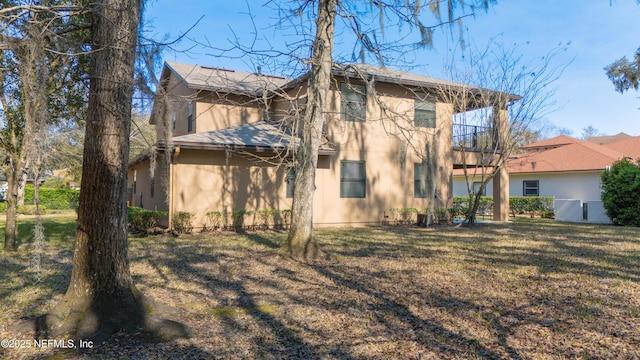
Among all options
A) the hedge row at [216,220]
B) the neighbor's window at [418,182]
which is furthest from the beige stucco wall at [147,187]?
the neighbor's window at [418,182]

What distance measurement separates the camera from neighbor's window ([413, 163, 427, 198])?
1620 cm

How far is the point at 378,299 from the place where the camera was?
567cm

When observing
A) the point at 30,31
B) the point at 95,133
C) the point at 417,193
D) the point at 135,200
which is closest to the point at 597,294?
the point at 95,133

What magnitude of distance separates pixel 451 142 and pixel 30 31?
14.8 metres

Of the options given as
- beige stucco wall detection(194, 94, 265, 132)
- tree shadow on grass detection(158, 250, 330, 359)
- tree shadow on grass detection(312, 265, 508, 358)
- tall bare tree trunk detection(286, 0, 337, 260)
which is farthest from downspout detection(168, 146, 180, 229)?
tree shadow on grass detection(312, 265, 508, 358)

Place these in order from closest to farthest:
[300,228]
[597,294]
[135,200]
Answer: [597,294] < [300,228] < [135,200]

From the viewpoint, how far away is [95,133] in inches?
171

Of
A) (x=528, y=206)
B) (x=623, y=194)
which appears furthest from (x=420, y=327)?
(x=528, y=206)

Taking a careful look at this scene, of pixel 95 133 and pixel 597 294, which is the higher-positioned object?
pixel 95 133

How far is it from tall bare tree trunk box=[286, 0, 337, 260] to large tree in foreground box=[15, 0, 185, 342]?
13.8 feet

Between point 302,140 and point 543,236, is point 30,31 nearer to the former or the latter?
point 302,140

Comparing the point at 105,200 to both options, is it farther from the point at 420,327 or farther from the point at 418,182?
the point at 418,182

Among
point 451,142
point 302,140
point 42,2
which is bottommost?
point 302,140

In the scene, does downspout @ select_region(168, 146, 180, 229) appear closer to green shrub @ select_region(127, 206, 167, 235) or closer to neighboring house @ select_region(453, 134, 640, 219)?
green shrub @ select_region(127, 206, 167, 235)
